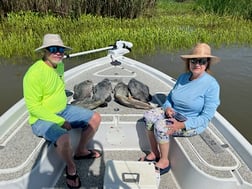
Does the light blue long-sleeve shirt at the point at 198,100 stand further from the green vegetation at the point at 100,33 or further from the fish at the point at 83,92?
the green vegetation at the point at 100,33

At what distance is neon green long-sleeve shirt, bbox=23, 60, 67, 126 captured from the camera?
7.43ft

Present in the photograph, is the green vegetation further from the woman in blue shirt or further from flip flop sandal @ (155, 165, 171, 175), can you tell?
flip flop sandal @ (155, 165, 171, 175)

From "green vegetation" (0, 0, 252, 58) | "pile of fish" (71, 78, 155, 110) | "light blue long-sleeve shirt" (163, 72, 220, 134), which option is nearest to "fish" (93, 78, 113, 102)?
"pile of fish" (71, 78, 155, 110)

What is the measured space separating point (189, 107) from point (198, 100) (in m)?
0.11

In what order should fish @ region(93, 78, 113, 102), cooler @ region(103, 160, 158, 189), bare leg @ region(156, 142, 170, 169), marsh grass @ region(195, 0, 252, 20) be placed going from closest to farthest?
cooler @ region(103, 160, 158, 189) < bare leg @ region(156, 142, 170, 169) < fish @ region(93, 78, 113, 102) < marsh grass @ region(195, 0, 252, 20)

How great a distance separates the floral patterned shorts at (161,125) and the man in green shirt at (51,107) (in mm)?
569

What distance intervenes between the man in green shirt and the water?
2.51 m

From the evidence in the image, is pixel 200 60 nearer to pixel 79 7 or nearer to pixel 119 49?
pixel 119 49

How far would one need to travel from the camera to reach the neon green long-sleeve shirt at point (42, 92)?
2.26 metres

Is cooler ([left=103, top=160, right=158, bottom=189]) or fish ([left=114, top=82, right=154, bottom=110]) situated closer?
cooler ([left=103, top=160, right=158, bottom=189])

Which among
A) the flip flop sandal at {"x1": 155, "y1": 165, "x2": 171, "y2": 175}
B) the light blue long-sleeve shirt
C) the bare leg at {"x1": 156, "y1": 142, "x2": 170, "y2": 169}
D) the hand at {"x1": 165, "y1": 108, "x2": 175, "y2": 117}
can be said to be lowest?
the flip flop sandal at {"x1": 155, "y1": 165, "x2": 171, "y2": 175}

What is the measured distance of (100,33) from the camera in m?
8.13

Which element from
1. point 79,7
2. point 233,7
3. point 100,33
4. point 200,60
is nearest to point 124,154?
point 200,60

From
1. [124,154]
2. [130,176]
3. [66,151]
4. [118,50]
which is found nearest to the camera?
[130,176]
